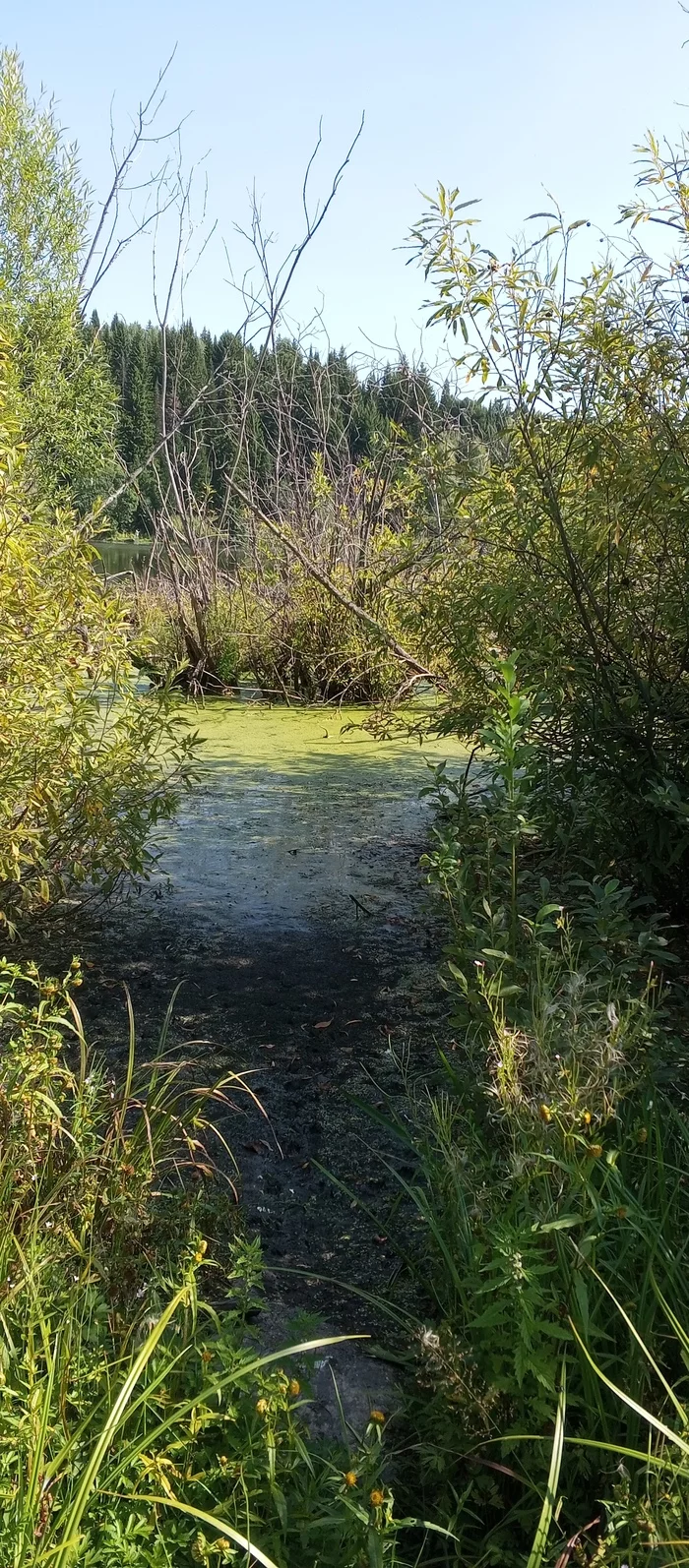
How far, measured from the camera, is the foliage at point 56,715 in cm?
273

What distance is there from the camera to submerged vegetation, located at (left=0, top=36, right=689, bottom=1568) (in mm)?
1271

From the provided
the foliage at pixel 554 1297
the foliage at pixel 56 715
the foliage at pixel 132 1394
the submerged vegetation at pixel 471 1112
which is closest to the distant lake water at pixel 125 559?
the foliage at pixel 56 715

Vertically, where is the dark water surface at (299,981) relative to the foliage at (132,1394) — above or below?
below

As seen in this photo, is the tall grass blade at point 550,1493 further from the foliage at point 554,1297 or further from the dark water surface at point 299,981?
the dark water surface at point 299,981

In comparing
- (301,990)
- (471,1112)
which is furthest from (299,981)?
(471,1112)

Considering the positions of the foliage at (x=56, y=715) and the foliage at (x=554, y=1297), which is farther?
the foliage at (x=56, y=715)

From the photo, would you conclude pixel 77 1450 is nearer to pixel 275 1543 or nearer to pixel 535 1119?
pixel 275 1543

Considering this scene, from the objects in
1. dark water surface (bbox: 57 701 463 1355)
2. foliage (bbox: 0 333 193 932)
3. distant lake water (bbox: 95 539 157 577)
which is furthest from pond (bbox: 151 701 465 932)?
distant lake water (bbox: 95 539 157 577)

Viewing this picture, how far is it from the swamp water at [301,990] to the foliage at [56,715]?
35cm

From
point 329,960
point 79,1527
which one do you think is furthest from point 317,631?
point 79,1527

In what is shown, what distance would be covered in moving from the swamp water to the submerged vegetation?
90 millimetres

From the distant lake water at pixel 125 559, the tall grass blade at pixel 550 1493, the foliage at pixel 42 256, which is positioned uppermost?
the foliage at pixel 42 256

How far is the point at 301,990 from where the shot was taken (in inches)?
119

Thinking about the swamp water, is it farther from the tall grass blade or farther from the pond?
the tall grass blade
